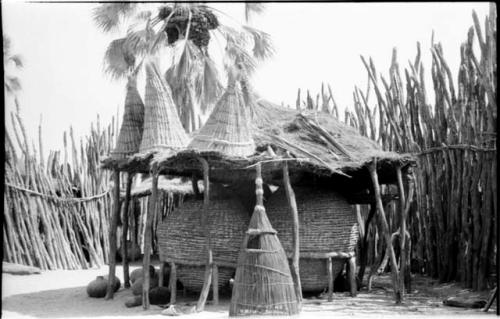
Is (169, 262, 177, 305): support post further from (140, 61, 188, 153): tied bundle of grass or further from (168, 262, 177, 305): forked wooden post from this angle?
(140, 61, 188, 153): tied bundle of grass

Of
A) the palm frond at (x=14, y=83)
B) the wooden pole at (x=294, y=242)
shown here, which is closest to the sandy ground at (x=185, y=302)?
the wooden pole at (x=294, y=242)

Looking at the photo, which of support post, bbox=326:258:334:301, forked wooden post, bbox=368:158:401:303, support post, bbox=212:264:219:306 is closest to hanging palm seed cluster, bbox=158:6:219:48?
forked wooden post, bbox=368:158:401:303

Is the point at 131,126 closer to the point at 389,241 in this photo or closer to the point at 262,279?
the point at 262,279

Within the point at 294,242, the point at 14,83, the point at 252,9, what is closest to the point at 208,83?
the point at 252,9

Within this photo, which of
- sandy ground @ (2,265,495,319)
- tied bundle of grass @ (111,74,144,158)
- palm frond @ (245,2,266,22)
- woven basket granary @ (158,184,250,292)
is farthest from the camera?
palm frond @ (245,2,266,22)

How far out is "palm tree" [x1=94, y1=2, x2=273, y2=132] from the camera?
49.2 feet

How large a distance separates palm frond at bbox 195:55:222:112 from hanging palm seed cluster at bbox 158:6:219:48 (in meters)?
0.54

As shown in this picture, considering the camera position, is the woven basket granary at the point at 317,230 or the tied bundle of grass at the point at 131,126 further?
the tied bundle of grass at the point at 131,126

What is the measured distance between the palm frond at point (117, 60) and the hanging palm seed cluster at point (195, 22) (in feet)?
3.59

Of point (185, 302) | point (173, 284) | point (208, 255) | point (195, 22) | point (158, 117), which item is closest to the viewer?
point (208, 255)

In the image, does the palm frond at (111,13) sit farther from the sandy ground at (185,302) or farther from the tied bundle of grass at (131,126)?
the sandy ground at (185,302)

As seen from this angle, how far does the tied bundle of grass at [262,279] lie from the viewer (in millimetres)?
6918

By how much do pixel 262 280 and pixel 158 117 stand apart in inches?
102

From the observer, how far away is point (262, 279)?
6.96 m
